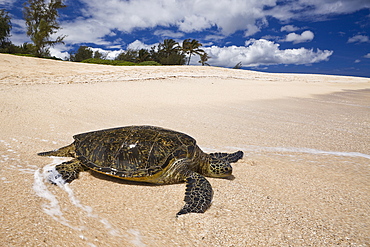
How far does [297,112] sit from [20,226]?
7.21 metres

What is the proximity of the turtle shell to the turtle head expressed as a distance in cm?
31

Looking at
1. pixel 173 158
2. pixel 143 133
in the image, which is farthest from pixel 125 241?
pixel 143 133

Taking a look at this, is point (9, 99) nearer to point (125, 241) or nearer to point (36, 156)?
point (36, 156)

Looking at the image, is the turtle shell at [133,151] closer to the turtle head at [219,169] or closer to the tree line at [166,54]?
the turtle head at [219,169]

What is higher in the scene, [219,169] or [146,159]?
[146,159]

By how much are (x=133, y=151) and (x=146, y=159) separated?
187 millimetres

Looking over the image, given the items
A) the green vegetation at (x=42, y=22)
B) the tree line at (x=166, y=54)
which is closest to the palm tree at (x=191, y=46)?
the tree line at (x=166, y=54)

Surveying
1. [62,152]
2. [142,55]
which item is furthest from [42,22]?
[62,152]

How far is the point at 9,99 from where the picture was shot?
22.3ft

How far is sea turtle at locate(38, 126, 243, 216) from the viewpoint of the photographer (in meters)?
2.43

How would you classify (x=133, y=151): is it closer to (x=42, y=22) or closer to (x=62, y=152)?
A: (x=62, y=152)

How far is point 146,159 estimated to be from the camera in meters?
2.47

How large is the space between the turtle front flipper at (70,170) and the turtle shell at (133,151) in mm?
97

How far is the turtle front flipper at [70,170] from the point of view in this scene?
2.43 metres
